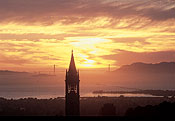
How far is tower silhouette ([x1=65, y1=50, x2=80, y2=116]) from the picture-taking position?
4341 centimetres

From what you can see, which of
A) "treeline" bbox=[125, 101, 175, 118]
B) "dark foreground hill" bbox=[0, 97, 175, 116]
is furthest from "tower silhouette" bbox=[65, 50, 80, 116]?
"treeline" bbox=[125, 101, 175, 118]

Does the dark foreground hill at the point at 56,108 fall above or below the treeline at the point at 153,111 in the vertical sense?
above

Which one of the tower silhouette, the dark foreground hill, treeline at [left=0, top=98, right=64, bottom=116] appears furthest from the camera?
treeline at [left=0, top=98, right=64, bottom=116]

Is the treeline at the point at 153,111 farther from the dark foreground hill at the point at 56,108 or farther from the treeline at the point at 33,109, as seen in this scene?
the treeline at the point at 33,109

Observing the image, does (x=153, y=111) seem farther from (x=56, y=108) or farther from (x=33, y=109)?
(x=33, y=109)

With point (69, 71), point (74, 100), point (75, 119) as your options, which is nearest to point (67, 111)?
point (74, 100)

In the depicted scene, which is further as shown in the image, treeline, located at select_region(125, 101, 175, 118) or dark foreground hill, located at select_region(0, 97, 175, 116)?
dark foreground hill, located at select_region(0, 97, 175, 116)

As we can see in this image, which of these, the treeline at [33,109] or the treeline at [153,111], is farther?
the treeline at [33,109]

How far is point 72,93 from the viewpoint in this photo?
4475 cm

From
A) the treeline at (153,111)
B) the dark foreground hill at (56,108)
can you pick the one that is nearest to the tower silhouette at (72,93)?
the dark foreground hill at (56,108)

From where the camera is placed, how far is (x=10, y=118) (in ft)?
86.7

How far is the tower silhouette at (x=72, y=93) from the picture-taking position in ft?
142

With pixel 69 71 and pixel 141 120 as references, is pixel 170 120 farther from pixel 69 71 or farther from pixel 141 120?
pixel 69 71

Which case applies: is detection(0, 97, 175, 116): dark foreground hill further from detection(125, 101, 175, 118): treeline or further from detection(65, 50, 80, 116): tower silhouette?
detection(65, 50, 80, 116): tower silhouette
